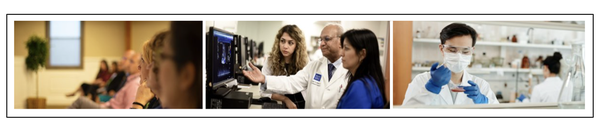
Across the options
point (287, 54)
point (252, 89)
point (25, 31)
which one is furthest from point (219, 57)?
point (25, 31)

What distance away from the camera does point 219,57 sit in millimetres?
3674

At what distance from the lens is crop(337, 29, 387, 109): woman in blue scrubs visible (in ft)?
11.9

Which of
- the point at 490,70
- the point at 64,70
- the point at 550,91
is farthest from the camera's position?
the point at 550,91

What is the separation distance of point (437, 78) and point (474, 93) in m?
0.39

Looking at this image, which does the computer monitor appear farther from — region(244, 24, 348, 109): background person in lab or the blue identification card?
the blue identification card

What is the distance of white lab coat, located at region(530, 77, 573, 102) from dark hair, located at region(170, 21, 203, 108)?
121 inches

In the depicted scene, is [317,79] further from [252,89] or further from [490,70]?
[490,70]

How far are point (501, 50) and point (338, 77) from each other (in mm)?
1673

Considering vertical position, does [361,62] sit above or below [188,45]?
below

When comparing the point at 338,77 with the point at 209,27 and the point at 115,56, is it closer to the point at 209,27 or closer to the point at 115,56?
the point at 209,27

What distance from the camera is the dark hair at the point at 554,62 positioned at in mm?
4262

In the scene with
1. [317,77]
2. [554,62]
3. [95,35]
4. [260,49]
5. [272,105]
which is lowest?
[272,105]

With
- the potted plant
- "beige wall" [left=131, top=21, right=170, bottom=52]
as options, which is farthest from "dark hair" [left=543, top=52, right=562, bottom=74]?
the potted plant
